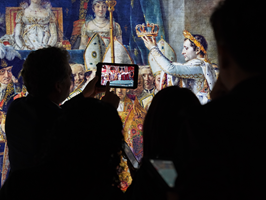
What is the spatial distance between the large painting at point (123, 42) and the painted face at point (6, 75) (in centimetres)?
1

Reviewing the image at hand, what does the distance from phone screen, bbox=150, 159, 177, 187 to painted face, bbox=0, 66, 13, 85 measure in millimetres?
3189

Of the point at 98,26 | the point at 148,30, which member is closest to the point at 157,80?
the point at 148,30

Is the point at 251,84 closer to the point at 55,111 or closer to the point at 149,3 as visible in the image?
the point at 55,111

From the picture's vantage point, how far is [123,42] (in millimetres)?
3445

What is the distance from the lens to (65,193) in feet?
2.67

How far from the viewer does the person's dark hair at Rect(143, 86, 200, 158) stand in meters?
1.06

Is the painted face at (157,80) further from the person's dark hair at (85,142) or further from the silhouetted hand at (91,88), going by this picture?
the person's dark hair at (85,142)

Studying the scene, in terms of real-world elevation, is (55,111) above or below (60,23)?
below

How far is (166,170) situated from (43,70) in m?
1.01

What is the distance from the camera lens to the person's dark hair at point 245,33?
0.57 meters

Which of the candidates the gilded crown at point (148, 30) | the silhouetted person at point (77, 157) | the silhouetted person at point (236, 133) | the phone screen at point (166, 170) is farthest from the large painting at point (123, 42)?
the silhouetted person at point (236, 133)

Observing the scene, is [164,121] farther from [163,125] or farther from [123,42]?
[123,42]

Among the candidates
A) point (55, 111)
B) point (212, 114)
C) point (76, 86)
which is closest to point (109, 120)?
point (212, 114)

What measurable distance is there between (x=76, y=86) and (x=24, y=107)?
211 centimetres
